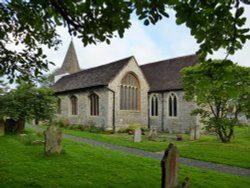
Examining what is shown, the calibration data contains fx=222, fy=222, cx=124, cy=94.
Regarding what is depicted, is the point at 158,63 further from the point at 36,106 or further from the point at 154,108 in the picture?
the point at 36,106

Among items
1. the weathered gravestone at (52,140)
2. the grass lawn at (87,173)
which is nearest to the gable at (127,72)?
the weathered gravestone at (52,140)

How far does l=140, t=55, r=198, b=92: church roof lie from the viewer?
2132 centimetres

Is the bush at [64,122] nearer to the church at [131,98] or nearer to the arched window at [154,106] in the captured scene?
the church at [131,98]

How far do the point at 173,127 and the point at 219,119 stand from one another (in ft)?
24.9

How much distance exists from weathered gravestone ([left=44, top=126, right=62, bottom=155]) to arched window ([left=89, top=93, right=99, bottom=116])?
13.1 m

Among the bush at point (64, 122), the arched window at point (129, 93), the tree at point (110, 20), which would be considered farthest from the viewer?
the bush at point (64, 122)

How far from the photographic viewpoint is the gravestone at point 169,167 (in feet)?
12.1

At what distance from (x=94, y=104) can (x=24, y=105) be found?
9245 millimetres

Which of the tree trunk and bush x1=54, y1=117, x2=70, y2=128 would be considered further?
bush x1=54, y1=117, x2=70, y2=128

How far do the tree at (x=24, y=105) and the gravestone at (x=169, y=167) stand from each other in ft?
36.3

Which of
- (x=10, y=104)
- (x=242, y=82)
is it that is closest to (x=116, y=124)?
(x=10, y=104)

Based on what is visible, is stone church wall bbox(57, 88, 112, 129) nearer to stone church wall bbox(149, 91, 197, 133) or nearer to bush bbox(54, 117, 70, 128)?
bush bbox(54, 117, 70, 128)

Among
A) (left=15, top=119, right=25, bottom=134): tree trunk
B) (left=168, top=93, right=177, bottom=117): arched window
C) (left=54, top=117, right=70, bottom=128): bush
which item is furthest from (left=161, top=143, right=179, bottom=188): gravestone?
(left=54, top=117, right=70, bottom=128): bush

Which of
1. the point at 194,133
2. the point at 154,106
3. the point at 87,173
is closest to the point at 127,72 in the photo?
the point at 154,106
